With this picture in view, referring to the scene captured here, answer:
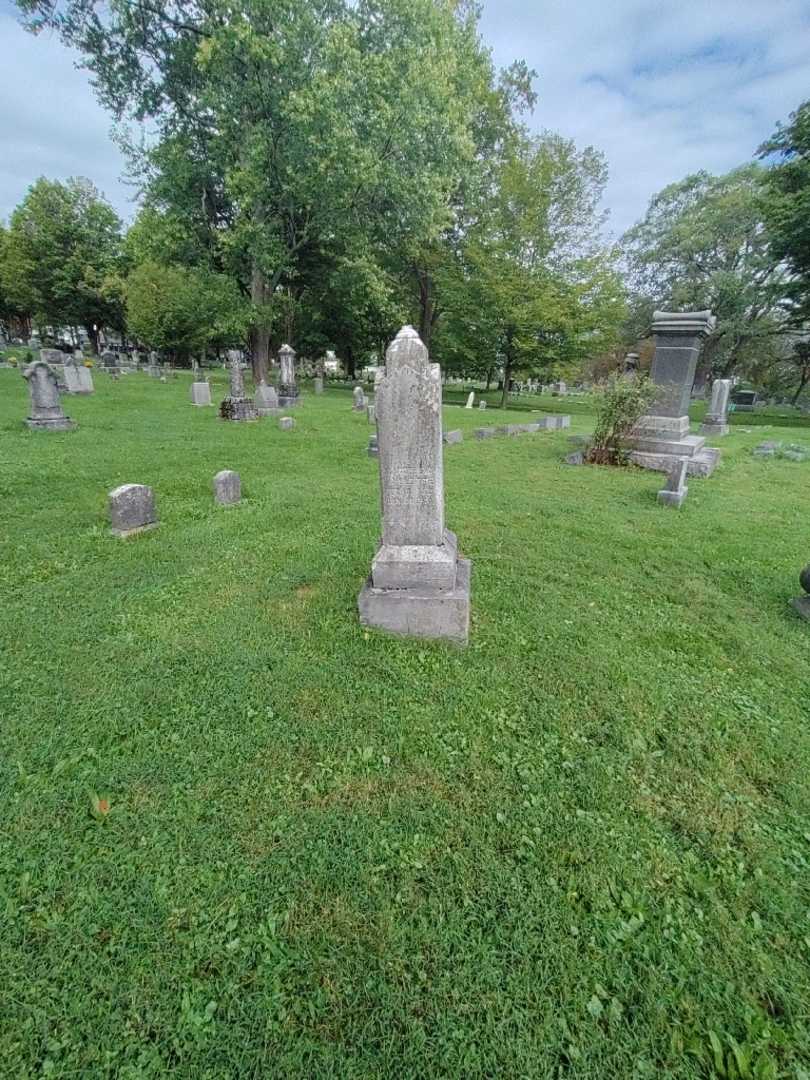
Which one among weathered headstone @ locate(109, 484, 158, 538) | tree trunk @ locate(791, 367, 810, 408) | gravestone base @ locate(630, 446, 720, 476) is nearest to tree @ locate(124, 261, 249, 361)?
weathered headstone @ locate(109, 484, 158, 538)

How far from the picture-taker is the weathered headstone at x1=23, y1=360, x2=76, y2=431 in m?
10.1

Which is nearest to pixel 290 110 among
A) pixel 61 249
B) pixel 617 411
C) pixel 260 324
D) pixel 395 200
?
pixel 395 200

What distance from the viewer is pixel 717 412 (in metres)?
15.4

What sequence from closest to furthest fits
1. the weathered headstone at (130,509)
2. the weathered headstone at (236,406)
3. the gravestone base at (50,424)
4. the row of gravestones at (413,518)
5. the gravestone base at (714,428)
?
the row of gravestones at (413,518)
the weathered headstone at (130,509)
the gravestone base at (50,424)
the weathered headstone at (236,406)
the gravestone base at (714,428)

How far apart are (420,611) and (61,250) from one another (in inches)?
2024

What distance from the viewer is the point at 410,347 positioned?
314 cm

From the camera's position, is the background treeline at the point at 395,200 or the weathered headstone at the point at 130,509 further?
the background treeline at the point at 395,200

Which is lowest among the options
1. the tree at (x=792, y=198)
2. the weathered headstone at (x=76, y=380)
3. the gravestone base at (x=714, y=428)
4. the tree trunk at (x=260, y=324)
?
the gravestone base at (x=714, y=428)

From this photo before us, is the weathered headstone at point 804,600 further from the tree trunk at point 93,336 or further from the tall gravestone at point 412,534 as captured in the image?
the tree trunk at point 93,336

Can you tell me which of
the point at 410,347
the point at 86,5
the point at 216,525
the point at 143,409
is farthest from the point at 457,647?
the point at 86,5

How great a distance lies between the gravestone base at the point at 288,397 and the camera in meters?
17.1

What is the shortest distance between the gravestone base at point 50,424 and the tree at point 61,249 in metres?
35.9

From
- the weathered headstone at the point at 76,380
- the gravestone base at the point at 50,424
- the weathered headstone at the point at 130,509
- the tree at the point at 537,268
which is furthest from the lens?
the tree at the point at 537,268

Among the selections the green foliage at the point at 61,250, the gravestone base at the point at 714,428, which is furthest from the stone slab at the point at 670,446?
the green foliage at the point at 61,250
